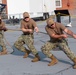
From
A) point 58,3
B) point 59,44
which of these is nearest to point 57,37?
point 59,44

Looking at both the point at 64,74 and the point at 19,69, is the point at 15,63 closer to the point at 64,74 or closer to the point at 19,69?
the point at 19,69

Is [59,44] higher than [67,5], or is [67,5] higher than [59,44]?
[67,5]

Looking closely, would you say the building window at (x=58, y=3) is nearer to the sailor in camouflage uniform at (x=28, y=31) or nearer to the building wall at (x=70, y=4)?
the building wall at (x=70, y=4)

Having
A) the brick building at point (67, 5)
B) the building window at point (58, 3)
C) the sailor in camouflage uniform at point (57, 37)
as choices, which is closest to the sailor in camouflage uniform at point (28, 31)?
the sailor in camouflage uniform at point (57, 37)

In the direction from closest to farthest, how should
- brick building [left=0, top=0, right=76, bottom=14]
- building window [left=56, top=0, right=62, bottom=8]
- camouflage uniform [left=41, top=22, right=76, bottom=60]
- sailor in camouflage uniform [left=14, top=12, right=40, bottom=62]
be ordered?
camouflage uniform [left=41, top=22, right=76, bottom=60]
sailor in camouflage uniform [left=14, top=12, right=40, bottom=62]
brick building [left=0, top=0, right=76, bottom=14]
building window [left=56, top=0, right=62, bottom=8]

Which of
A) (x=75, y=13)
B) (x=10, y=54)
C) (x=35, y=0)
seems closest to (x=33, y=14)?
(x=35, y=0)

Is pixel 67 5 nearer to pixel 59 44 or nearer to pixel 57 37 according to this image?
pixel 59 44

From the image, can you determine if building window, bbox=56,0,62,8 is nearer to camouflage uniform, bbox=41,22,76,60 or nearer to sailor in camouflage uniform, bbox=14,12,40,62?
sailor in camouflage uniform, bbox=14,12,40,62

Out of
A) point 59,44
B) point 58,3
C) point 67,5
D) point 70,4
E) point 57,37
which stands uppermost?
point 58,3

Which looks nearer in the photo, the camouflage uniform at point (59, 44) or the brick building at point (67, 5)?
the camouflage uniform at point (59, 44)

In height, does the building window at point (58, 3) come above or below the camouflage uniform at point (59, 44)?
above

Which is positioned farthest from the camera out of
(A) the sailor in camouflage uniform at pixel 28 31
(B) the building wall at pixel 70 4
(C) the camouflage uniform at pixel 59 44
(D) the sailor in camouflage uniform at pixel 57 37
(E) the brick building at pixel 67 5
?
(B) the building wall at pixel 70 4

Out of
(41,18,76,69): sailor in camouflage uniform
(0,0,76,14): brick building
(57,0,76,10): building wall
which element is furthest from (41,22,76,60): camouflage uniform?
(57,0,76,10): building wall

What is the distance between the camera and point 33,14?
24797mm
